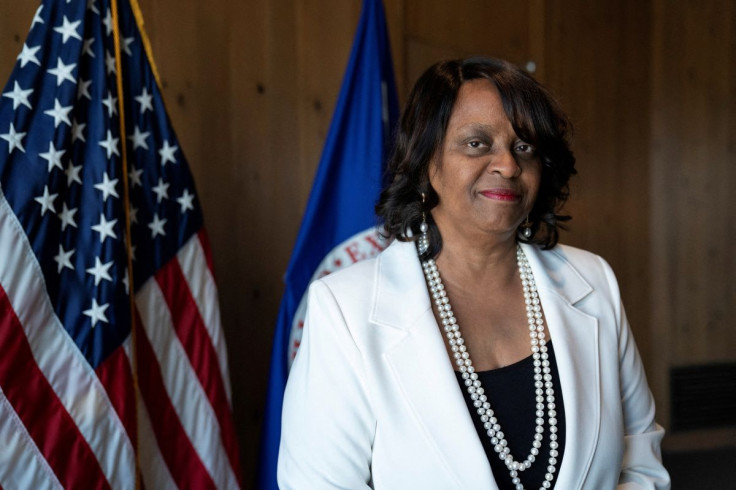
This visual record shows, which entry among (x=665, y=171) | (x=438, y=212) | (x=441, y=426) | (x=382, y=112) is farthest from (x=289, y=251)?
(x=665, y=171)

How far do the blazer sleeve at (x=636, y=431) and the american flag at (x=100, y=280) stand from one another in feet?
3.70

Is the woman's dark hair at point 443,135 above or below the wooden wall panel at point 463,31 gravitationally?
below

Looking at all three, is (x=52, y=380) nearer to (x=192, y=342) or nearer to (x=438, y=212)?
(x=192, y=342)

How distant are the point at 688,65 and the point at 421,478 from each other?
3.34 meters

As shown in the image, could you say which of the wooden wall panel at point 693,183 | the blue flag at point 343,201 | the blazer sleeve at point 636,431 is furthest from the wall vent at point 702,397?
the blazer sleeve at point 636,431

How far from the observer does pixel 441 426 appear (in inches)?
46.8

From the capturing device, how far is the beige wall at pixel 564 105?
252 cm

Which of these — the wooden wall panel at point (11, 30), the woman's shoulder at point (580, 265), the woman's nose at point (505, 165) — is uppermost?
the wooden wall panel at point (11, 30)

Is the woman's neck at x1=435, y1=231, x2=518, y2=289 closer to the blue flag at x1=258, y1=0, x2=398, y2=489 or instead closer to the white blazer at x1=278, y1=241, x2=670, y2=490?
the white blazer at x1=278, y1=241, x2=670, y2=490

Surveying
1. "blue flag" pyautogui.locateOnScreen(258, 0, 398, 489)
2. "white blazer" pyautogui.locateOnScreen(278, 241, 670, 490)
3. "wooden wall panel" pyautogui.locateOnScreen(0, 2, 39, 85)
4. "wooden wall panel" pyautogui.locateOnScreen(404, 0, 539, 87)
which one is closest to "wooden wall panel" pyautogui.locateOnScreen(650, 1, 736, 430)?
"wooden wall panel" pyautogui.locateOnScreen(404, 0, 539, 87)

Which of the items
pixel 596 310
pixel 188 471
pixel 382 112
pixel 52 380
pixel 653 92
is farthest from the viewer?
pixel 653 92

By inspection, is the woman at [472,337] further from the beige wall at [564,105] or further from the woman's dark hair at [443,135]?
the beige wall at [564,105]

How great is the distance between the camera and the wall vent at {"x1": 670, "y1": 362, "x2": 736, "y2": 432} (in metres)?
3.77

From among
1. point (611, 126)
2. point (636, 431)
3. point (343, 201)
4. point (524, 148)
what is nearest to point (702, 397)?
point (611, 126)
